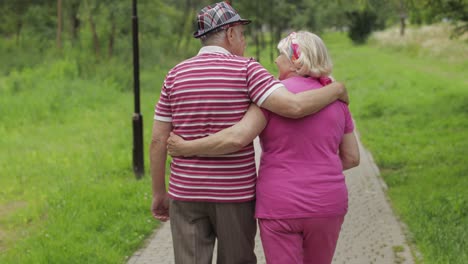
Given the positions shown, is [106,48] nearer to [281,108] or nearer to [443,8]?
[443,8]

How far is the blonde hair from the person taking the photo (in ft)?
9.84

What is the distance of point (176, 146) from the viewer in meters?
3.02

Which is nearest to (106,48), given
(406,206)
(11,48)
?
(11,48)

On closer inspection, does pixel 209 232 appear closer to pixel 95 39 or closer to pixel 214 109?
pixel 214 109

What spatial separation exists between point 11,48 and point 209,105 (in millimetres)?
29241

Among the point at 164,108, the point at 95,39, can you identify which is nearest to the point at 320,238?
the point at 164,108

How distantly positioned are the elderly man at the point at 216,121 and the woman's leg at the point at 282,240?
0.12 m

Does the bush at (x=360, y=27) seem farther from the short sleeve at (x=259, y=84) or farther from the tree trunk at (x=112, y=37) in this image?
the short sleeve at (x=259, y=84)

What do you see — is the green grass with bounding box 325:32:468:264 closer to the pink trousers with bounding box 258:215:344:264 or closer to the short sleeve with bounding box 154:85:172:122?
the pink trousers with bounding box 258:215:344:264

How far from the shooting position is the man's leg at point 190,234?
10.2 ft

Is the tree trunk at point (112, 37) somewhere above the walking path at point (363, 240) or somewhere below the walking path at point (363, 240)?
below

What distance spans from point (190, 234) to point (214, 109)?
59cm

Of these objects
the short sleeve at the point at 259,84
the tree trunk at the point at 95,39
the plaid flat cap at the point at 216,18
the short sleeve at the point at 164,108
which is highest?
the plaid flat cap at the point at 216,18

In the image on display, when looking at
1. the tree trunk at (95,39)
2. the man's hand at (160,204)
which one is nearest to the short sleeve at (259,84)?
the man's hand at (160,204)
